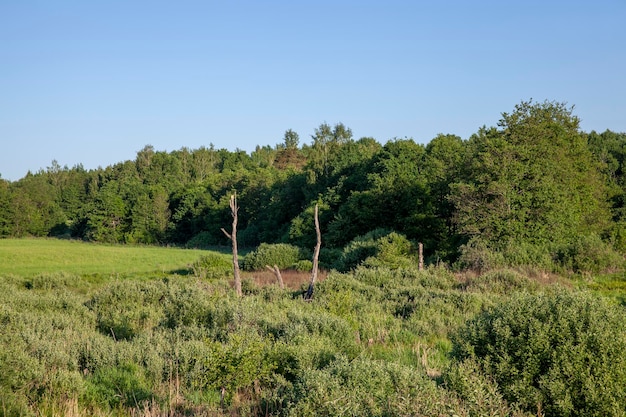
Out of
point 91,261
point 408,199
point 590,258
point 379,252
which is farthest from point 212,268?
point 590,258

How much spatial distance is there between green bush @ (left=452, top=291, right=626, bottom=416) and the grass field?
36.2 m

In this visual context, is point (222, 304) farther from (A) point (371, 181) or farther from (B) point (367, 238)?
(A) point (371, 181)

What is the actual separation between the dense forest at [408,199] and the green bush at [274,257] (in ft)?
9.83

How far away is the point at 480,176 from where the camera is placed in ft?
91.8

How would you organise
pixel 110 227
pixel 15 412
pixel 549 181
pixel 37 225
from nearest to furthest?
pixel 15 412 < pixel 549 181 < pixel 110 227 < pixel 37 225

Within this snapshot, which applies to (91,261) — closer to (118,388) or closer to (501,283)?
(501,283)

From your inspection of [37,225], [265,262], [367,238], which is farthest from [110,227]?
[367,238]

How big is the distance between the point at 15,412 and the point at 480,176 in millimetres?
25106

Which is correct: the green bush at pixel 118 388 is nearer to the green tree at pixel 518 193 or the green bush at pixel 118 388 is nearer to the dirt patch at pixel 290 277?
the dirt patch at pixel 290 277

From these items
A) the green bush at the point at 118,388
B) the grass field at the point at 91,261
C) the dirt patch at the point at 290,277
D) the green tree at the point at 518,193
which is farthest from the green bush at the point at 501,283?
the grass field at the point at 91,261

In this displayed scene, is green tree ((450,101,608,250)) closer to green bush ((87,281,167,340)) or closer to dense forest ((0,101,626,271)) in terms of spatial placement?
dense forest ((0,101,626,271))

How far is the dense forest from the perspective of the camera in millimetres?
27328

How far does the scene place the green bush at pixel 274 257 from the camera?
3916 centimetres

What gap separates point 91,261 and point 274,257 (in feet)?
77.5
